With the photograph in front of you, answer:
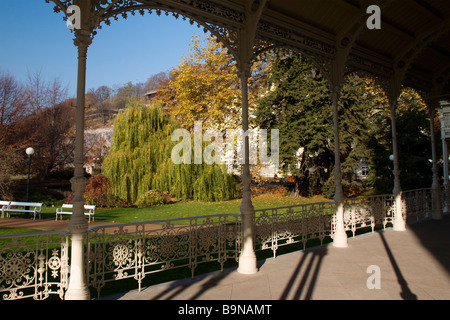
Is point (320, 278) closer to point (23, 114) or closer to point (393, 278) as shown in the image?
point (393, 278)

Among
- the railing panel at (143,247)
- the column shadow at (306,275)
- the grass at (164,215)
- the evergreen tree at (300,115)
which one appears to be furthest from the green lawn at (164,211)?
the column shadow at (306,275)

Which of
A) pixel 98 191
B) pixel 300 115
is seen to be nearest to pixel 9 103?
pixel 98 191

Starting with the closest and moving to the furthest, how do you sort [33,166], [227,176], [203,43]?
[227,176]
[203,43]
[33,166]

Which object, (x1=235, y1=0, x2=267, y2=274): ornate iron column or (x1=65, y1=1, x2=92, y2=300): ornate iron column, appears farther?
(x1=235, y1=0, x2=267, y2=274): ornate iron column

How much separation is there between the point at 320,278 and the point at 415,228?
6363mm

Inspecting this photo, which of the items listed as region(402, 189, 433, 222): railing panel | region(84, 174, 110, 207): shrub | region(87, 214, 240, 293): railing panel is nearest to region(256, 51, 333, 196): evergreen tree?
region(402, 189, 433, 222): railing panel

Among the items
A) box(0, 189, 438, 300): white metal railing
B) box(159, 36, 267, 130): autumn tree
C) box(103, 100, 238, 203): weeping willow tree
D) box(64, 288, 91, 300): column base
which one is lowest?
box(64, 288, 91, 300): column base

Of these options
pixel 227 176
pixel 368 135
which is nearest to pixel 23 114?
pixel 227 176

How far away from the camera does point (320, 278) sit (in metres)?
5.16

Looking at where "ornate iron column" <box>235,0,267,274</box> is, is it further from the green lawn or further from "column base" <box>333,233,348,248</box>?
the green lawn

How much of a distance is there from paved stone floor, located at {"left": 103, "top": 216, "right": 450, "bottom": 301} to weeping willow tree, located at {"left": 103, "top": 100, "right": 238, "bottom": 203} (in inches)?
522

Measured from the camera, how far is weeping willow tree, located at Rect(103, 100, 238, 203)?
1903 cm

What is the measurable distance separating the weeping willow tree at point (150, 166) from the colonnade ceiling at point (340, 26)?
12.9m

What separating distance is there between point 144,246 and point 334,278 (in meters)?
3.09
